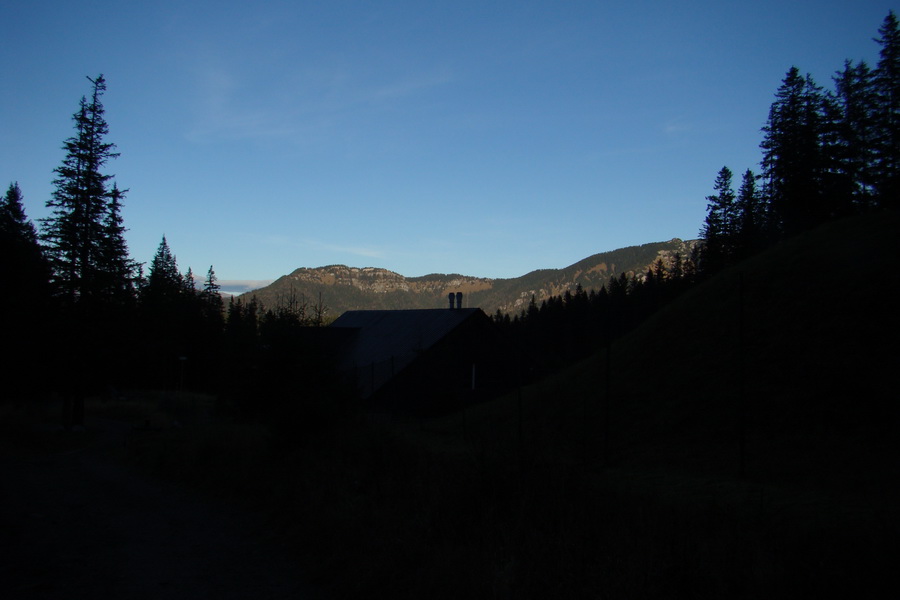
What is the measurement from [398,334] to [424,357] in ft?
22.4

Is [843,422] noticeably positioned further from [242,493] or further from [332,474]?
[242,493]

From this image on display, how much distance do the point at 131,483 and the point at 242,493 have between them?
193 inches

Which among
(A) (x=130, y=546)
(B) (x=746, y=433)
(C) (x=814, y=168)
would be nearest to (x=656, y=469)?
(B) (x=746, y=433)

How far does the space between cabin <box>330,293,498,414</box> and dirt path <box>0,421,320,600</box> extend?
50.1 ft

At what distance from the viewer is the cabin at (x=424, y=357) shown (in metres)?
33.6

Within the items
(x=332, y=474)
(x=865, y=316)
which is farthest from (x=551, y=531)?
(x=865, y=316)

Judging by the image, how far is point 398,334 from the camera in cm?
4159

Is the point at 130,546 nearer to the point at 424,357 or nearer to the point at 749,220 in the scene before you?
the point at 424,357

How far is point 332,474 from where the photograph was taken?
1223 cm

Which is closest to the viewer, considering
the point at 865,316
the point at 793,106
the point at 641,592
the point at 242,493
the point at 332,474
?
the point at 641,592

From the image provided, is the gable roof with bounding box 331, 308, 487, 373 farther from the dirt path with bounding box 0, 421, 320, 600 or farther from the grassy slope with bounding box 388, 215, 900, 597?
the dirt path with bounding box 0, 421, 320, 600

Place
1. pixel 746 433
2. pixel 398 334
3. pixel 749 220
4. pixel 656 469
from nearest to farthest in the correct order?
pixel 656 469 < pixel 746 433 < pixel 398 334 < pixel 749 220

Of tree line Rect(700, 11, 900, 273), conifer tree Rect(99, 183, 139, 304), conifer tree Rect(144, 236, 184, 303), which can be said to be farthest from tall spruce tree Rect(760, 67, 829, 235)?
conifer tree Rect(144, 236, 184, 303)

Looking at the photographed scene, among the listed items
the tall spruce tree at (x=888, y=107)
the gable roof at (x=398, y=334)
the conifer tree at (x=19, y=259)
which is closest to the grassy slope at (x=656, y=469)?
the gable roof at (x=398, y=334)
